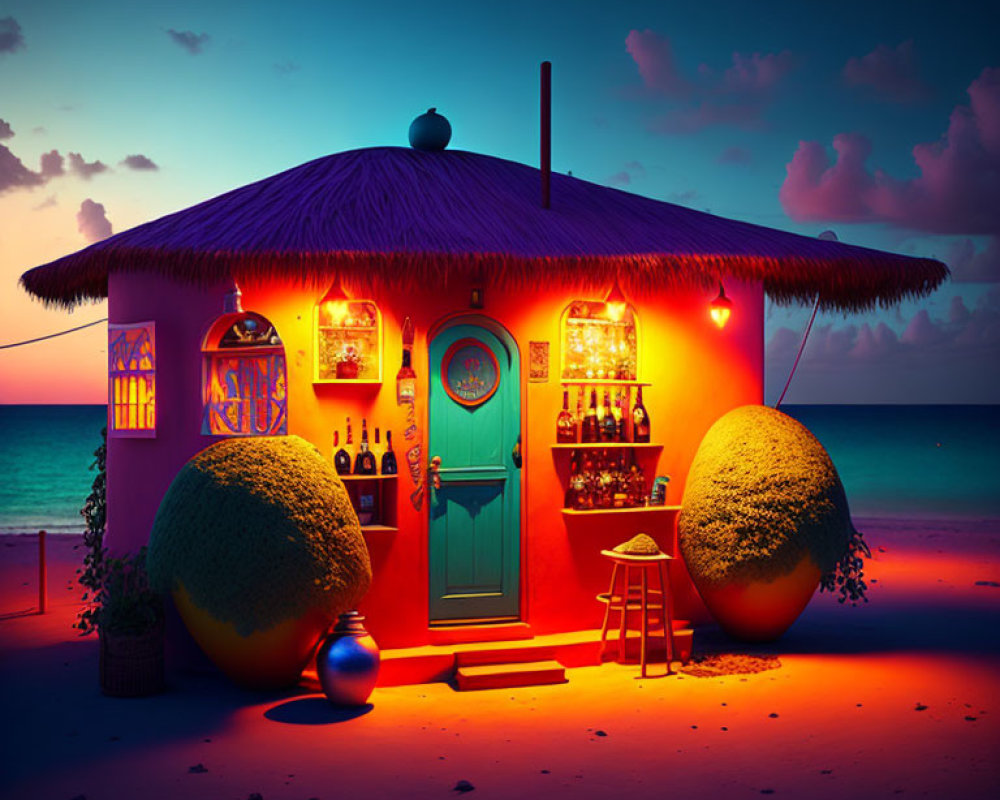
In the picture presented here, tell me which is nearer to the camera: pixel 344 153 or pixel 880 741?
pixel 880 741

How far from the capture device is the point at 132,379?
786cm

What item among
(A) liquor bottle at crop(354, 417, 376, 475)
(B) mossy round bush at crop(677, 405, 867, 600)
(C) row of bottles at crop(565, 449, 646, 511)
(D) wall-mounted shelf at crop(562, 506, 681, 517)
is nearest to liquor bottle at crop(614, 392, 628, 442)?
(C) row of bottles at crop(565, 449, 646, 511)

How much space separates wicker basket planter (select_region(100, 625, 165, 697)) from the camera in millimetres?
6723

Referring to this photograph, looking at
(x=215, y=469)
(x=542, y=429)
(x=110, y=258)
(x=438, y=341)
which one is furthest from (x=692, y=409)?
(x=110, y=258)

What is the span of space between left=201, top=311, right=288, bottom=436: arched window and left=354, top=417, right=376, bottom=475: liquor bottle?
601 mm

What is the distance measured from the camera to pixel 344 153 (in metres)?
9.17

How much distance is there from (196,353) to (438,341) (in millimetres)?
1917

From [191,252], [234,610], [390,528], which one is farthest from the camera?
[390,528]

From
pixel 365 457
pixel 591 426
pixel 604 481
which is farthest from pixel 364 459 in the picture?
pixel 604 481

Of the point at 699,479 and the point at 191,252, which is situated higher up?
the point at 191,252

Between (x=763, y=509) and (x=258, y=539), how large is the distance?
3982 mm

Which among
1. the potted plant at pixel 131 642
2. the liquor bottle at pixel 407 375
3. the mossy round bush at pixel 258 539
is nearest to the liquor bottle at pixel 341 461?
the mossy round bush at pixel 258 539

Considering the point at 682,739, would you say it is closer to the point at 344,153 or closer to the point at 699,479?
the point at 699,479

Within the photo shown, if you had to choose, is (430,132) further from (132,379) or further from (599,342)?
(132,379)
